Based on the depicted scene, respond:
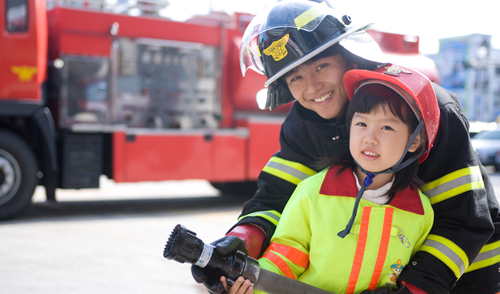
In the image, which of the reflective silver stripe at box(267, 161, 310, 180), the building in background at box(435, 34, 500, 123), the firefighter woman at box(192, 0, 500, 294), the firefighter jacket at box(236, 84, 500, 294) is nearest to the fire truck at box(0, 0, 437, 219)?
the firefighter woman at box(192, 0, 500, 294)

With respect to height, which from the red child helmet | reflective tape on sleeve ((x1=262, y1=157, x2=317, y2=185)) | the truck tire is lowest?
the truck tire

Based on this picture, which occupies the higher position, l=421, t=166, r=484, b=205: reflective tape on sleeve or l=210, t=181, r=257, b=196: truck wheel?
l=421, t=166, r=484, b=205: reflective tape on sleeve

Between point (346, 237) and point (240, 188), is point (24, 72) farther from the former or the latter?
point (346, 237)

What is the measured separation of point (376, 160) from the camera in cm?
187

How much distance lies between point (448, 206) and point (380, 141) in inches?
14.6

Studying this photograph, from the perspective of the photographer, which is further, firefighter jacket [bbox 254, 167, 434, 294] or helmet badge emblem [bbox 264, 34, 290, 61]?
helmet badge emblem [bbox 264, 34, 290, 61]

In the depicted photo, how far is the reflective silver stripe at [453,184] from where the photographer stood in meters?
1.94

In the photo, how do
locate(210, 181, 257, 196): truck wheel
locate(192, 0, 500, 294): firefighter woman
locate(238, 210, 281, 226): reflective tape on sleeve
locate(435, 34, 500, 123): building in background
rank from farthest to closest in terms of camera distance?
locate(435, 34, 500, 123): building in background
locate(210, 181, 257, 196): truck wheel
locate(238, 210, 281, 226): reflective tape on sleeve
locate(192, 0, 500, 294): firefighter woman

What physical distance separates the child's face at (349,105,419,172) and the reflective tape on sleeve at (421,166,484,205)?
0.24m

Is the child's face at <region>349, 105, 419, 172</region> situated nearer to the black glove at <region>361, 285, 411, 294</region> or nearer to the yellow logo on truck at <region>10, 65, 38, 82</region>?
the black glove at <region>361, 285, 411, 294</region>

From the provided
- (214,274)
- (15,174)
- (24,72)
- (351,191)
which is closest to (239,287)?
(214,274)

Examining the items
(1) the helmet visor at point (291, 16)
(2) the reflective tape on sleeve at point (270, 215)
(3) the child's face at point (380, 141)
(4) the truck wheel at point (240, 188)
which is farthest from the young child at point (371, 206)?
(4) the truck wheel at point (240, 188)

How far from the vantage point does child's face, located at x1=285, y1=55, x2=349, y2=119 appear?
225cm

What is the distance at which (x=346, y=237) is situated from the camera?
188 centimetres
